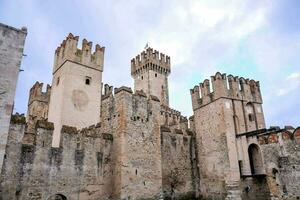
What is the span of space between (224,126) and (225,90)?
105 inches

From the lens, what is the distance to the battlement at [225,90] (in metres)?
19.1

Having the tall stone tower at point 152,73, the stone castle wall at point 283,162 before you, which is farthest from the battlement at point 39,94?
the stone castle wall at point 283,162

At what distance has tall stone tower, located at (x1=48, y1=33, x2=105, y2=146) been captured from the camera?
21.2 meters

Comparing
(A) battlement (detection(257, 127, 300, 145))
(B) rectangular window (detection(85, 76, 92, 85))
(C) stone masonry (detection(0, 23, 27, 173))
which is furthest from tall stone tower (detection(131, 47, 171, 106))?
(C) stone masonry (detection(0, 23, 27, 173))

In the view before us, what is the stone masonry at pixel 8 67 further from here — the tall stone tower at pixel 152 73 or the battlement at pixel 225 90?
the tall stone tower at pixel 152 73

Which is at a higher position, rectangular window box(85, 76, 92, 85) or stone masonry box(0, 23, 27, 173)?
rectangular window box(85, 76, 92, 85)

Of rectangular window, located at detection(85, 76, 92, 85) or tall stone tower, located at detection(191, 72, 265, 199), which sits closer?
tall stone tower, located at detection(191, 72, 265, 199)

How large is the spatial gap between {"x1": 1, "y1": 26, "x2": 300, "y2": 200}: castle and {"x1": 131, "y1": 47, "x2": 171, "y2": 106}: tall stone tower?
65.3 feet

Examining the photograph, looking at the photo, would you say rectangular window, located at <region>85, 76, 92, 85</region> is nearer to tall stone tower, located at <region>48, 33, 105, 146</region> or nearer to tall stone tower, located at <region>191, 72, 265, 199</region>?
tall stone tower, located at <region>48, 33, 105, 146</region>

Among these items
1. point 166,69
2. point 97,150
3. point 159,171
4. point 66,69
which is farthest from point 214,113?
point 166,69

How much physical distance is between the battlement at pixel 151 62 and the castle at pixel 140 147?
20.6 meters

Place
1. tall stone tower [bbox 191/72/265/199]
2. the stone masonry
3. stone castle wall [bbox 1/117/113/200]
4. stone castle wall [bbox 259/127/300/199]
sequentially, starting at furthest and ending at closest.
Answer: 1. tall stone tower [bbox 191/72/265/199]
2. stone castle wall [bbox 259/127/300/199]
3. stone castle wall [bbox 1/117/113/200]
4. the stone masonry

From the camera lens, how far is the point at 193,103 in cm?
2117

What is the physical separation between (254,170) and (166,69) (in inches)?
1214
